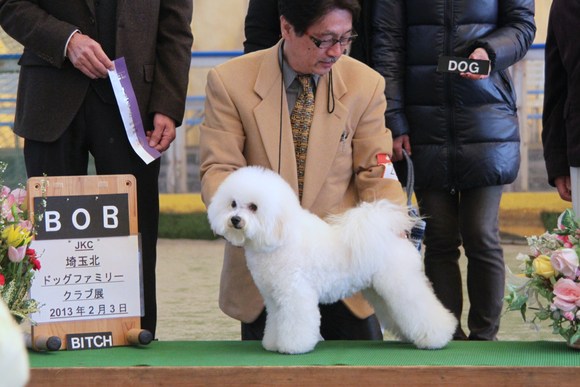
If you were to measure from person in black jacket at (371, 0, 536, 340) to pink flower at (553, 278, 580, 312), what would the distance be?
0.95 m

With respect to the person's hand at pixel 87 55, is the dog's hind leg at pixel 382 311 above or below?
below

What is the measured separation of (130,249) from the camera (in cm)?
238

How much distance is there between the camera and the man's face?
227cm

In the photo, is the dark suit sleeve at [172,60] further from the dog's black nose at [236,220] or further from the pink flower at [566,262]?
the pink flower at [566,262]

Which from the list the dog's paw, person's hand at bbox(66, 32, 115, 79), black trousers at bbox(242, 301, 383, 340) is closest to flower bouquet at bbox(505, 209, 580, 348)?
the dog's paw

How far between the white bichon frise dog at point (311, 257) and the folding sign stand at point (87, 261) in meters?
0.37

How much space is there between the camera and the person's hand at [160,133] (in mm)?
2756

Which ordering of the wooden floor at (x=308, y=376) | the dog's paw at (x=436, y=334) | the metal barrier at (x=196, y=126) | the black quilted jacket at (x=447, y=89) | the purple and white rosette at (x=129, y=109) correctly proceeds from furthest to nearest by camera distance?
the metal barrier at (x=196, y=126), the black quilted jacket at (x=447, y=89), the purple and white rosette at (x=129, y=109), the dog's paw at (x=436, y=334), the wooden floor at (x=308, y=376)

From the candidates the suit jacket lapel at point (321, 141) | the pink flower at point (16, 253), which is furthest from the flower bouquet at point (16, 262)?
the suit jacket lapel at point (321, 141)

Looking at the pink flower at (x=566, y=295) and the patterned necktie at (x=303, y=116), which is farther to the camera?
the patterned necktie at (x=303, y=116)

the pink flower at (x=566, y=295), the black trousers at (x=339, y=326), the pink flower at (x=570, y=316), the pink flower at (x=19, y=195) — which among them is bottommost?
the black trousers at (x=339, y=326)

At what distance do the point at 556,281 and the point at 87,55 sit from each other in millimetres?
1290

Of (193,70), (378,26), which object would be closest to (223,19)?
(193,70)

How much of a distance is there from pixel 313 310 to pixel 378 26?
4.11 ft
